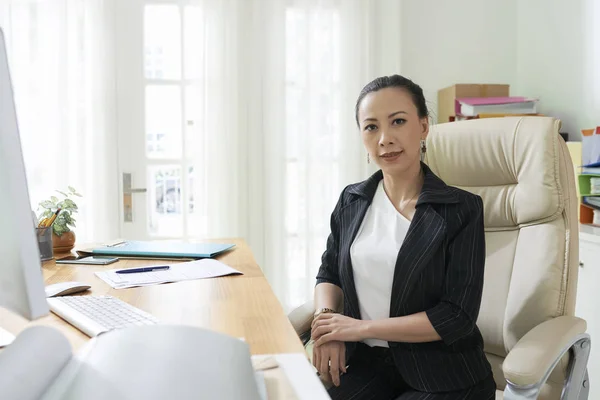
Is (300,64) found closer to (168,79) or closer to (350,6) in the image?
(350,6)

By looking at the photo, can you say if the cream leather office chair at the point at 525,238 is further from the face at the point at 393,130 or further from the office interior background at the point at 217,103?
the office interior background at the point at 217,103

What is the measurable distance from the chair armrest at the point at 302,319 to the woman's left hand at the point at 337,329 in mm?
71

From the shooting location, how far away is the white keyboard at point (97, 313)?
0.97 metres

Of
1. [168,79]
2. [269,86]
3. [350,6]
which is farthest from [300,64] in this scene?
[168,79]

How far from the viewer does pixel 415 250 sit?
4.25 feet

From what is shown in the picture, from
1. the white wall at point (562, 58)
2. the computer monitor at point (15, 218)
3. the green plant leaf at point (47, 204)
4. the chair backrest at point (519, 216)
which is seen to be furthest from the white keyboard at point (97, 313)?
the white wall at point (562, 58)

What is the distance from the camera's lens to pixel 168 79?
288cm

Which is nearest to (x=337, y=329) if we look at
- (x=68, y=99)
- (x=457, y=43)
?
(x=68, y=99)

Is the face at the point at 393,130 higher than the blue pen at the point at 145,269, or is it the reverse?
the face at the point at 393,130

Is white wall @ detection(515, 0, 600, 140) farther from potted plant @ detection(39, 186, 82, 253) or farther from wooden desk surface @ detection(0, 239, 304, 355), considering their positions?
potted plant @ detection(39, 186, 82, 253)

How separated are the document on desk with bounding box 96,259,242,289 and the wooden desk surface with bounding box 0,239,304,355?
0.08 feet

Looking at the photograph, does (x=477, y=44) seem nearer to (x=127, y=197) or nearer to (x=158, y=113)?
(x=158, y=113)

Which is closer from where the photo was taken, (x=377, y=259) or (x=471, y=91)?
(x=377, y=259)

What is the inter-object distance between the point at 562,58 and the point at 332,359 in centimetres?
210
